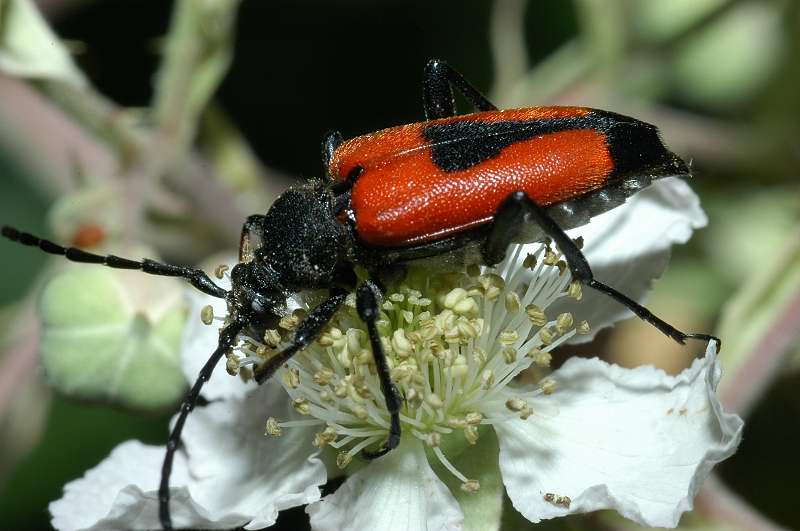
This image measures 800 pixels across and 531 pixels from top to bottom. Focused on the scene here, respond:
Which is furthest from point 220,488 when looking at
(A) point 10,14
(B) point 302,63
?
(B) point 302,63

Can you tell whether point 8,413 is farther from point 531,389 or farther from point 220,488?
point 531,389

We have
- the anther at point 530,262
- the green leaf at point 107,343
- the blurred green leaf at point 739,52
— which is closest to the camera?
the anther at point 530,262

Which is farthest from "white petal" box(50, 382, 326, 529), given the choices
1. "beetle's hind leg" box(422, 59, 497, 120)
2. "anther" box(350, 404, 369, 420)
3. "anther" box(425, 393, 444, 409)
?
"beetle's hind leg" box(422, 59, 497, 120)

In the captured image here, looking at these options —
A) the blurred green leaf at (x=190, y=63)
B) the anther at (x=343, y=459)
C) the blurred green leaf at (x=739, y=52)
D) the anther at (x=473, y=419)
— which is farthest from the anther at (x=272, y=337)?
the blurred green leaf at (x=739, y=52)

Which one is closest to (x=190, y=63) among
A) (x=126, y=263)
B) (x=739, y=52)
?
(x=126, y=263)

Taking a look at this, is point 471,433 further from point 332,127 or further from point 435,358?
point 332,127

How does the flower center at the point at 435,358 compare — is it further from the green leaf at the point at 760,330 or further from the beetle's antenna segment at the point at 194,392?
the green leaf at the point at 760,330
